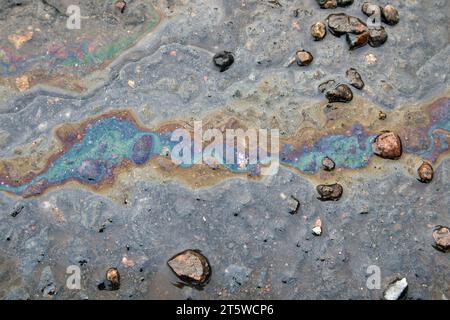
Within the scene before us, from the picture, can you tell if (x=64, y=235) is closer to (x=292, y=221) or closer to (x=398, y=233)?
(x=292, y=221)

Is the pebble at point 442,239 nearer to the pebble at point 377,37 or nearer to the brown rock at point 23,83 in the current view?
the pebble at point 377,37

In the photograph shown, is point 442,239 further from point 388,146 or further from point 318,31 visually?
point 318,31

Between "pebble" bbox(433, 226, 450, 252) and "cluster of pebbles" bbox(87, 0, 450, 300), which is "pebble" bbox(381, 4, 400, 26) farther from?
"pebble" bbox(433, 226, 450, 252)

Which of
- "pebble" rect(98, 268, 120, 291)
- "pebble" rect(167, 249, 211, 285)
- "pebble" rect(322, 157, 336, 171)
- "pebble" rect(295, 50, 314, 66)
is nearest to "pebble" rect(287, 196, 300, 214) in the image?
"pebble" rect(322, 157, 336, 171)

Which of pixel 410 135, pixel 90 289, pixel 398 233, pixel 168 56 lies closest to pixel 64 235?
pixel 90 289

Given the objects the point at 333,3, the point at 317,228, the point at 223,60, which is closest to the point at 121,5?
the point at 223,60
